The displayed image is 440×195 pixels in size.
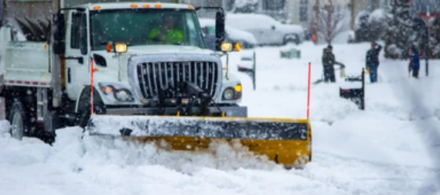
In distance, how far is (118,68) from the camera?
10.5 meters

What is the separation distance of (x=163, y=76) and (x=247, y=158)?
1.63 m

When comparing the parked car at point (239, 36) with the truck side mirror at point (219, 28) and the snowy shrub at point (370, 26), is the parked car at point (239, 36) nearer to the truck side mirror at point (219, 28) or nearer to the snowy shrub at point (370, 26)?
the snowy shrub at point (370, 26)

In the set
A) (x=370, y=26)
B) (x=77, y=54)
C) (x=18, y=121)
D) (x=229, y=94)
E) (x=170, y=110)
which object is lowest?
(x=18, y=121)

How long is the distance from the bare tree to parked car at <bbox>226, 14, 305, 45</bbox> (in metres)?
1.43

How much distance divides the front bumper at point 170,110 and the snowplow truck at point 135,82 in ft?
0.04

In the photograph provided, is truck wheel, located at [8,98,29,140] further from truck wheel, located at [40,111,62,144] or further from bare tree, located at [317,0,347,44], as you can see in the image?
bare tree, located at [317,0,347,44]

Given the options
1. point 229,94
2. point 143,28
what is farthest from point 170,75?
point 143,28

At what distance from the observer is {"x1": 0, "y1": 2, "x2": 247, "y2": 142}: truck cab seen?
408 inches

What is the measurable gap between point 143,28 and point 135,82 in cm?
136

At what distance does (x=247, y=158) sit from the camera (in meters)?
9.66

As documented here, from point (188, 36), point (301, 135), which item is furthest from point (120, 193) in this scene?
point (188, 36)

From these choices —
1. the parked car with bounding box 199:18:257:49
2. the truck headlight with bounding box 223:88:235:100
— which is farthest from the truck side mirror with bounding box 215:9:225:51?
the parked car with bounding box 199:18:257:49

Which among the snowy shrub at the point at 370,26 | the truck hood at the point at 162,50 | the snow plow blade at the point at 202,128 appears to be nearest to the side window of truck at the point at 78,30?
the truck hood at the point at 162,50

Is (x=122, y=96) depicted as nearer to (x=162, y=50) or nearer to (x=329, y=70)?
(x=162, y=50)
